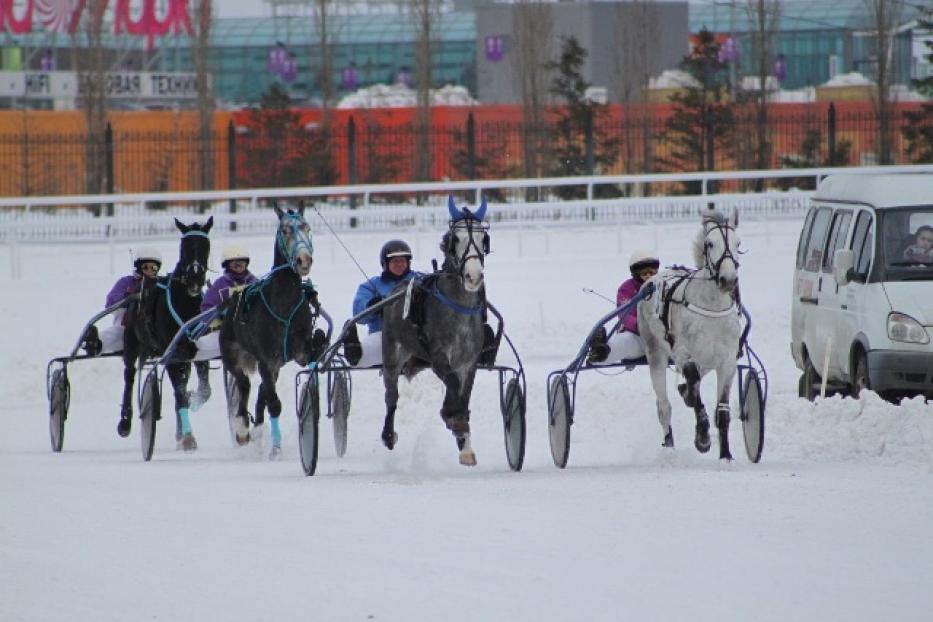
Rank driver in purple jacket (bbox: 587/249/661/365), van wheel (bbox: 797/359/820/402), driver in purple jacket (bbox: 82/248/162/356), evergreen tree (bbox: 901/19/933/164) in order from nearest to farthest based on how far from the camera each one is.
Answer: driver in purple jacket (bbox: 587/249/661/365) → van wheel (bbox: 797/359/820/402) → driver in purple jacket (bbox: 82/248/162/356) → evergreen tree (bbox: 901/19/933/164)

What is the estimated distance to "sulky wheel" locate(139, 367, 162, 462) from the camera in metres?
15.3

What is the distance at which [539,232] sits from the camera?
34.7m

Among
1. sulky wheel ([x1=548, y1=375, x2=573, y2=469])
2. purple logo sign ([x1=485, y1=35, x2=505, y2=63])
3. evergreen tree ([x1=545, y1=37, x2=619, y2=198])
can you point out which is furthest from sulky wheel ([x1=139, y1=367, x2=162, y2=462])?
purple logo sign ([x1=485, y1=35, x2=505, y2=63])

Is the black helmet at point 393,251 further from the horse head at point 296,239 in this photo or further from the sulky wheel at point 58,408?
the sulky wheel at point 58,408

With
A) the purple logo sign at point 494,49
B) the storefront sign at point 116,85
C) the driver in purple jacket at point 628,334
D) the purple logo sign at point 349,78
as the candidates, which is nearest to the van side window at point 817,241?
the driver in purple jacket at point 628,334

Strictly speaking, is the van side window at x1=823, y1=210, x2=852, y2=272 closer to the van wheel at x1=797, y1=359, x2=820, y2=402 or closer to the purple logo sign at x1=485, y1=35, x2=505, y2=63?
the van wheel at x1=797, y1=359, x2=820, y2=402

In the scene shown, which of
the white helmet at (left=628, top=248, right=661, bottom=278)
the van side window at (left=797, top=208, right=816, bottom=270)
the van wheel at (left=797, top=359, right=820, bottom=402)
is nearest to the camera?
the white helmet at (left=628, top=248, right=661, bottom=278)

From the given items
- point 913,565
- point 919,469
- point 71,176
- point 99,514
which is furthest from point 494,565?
point 71,176

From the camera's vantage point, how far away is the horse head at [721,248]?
41.0 feet

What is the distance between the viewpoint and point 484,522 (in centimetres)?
1010

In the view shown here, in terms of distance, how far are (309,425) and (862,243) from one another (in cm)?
535

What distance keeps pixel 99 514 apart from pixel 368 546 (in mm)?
2113

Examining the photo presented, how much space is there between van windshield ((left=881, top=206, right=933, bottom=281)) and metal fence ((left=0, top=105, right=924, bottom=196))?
862 inches

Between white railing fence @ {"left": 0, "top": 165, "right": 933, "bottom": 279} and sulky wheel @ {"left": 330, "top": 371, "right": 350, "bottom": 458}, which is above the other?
white railing fence @ {"left": 0, "top": 165, "right": 933, "bottom": 279}
